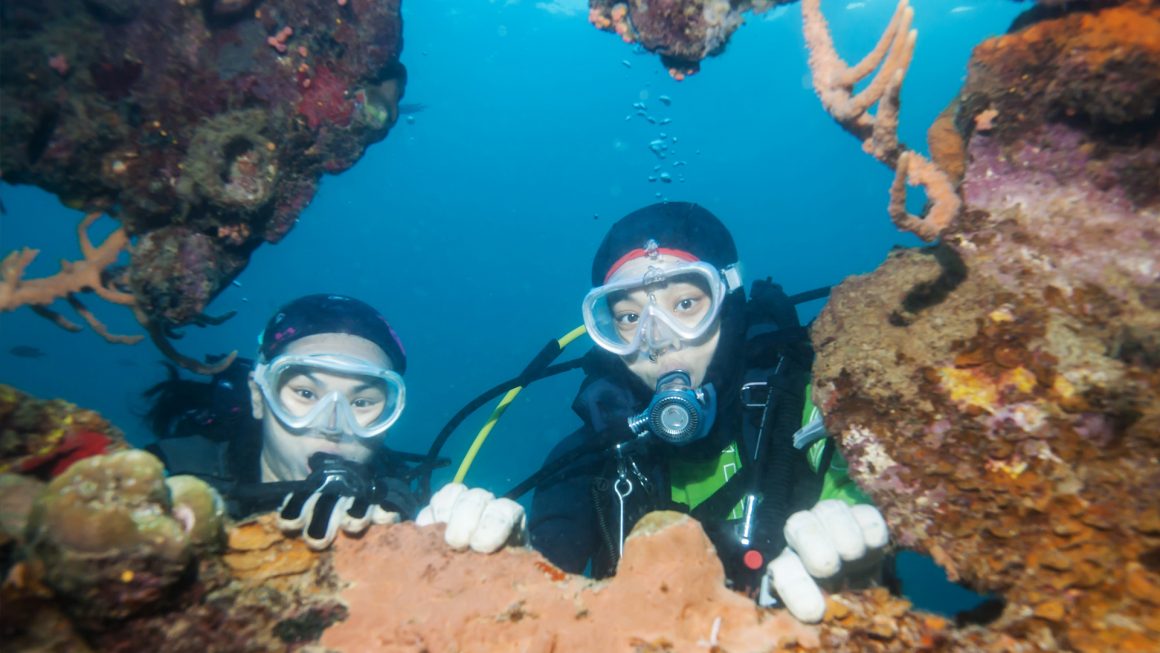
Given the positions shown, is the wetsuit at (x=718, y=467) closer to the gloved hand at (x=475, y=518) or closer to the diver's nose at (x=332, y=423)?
the gloved hand at (x=475, y=518)

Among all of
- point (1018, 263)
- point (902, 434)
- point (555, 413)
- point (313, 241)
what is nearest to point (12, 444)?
point (902, 434)

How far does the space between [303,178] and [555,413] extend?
205ft

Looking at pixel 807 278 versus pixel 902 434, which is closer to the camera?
pixel 902 434

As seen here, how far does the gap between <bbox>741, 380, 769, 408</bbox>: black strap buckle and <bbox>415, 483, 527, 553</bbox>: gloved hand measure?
192 centimetres

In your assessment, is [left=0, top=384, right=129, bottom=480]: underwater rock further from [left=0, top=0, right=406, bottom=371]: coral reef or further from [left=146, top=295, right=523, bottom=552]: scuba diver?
[left=0, top=0, right=406, bottom=371]: coral reef

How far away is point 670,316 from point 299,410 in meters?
3.08

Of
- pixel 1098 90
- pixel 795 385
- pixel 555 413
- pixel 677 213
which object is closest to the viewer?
pixel 1098 90

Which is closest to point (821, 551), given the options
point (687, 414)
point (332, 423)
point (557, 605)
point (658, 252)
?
point (557, 605)

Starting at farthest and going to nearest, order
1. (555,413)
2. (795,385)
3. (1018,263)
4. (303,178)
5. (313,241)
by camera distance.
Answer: (313,241) < (555,413) < (303,178) < (795,385) < (1018,263)

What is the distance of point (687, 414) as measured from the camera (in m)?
3.96

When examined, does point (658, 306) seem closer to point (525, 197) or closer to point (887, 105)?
point (887, 105)

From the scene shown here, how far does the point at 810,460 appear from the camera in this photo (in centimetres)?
374

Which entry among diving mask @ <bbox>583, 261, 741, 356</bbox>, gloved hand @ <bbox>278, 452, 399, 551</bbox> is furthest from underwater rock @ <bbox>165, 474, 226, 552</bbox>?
diving mask @ <bbox>583, 261, 741, 356</bbox>

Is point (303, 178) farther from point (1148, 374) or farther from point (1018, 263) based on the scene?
point (1148, 374)
